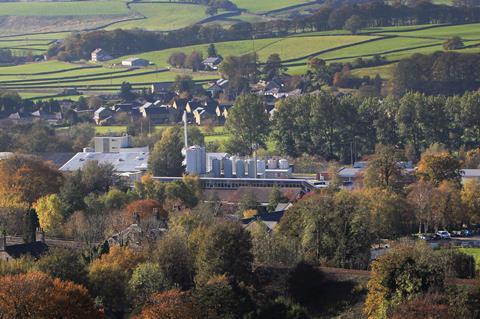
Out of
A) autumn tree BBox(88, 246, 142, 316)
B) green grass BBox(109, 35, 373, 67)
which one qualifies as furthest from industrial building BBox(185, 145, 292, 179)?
green grass BBox(109, 35, 373, 67)

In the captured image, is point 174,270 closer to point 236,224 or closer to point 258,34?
point 236,224

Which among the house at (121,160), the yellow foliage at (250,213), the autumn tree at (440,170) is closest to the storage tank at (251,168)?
the house at (121,160)

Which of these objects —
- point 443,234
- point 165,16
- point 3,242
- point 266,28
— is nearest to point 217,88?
point 266,28

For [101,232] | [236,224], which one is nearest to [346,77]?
[101,232]

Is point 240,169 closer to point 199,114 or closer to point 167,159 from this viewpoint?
point 167,159

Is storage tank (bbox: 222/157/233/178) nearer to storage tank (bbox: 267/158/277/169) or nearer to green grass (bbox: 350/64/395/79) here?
storage tank (bbox: 267/158/277/169)

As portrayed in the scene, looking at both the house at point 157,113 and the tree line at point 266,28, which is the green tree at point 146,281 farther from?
the tree line at point 266,28
